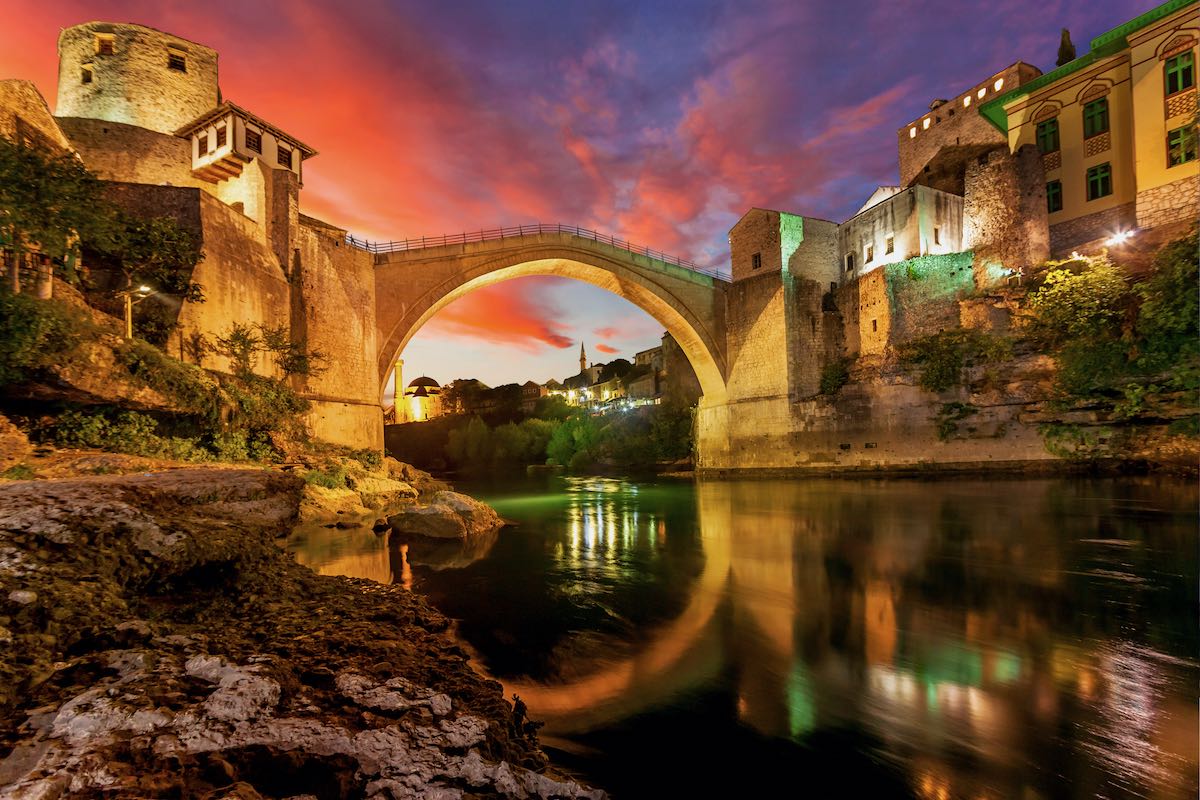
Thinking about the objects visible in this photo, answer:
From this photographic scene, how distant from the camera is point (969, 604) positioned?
5211 mm

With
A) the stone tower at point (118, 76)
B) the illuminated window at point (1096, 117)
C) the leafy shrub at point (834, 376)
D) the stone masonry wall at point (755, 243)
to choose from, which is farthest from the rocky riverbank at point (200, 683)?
the illuminated window at point (1096, 117)

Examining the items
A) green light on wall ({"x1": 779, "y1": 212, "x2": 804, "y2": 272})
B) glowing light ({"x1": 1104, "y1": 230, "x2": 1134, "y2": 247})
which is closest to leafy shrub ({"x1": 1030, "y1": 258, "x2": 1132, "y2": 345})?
glowing light ({"x1": 1104, "y1": 230, "x2": 1134, "y2": 247})

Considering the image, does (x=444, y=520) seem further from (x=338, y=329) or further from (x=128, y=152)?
(x=128, y=152)

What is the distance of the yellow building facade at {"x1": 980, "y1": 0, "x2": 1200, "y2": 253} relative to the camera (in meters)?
14.1

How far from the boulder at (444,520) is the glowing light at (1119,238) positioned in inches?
779

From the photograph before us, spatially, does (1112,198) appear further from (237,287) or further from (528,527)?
(237,287)

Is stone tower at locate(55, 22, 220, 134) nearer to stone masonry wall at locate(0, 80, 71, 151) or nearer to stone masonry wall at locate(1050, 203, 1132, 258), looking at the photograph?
stone masonry wall at locate(0, 80, 71, 151)

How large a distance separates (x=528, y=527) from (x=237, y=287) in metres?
9.43

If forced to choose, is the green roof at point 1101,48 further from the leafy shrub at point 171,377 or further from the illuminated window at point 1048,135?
the leafy shrub at point 171,377

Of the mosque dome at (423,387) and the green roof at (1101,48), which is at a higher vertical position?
the green roof at (1101,48)

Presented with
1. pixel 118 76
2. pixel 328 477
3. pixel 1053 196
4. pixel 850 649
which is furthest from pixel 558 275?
pixel 850 649

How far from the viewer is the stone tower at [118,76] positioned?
17859 mm

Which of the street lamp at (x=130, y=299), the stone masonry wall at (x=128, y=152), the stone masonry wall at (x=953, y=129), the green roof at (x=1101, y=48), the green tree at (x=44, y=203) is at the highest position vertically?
the stone masonry wall at (x=953, y=129)

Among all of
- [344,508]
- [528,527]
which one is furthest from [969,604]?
[344,508]
